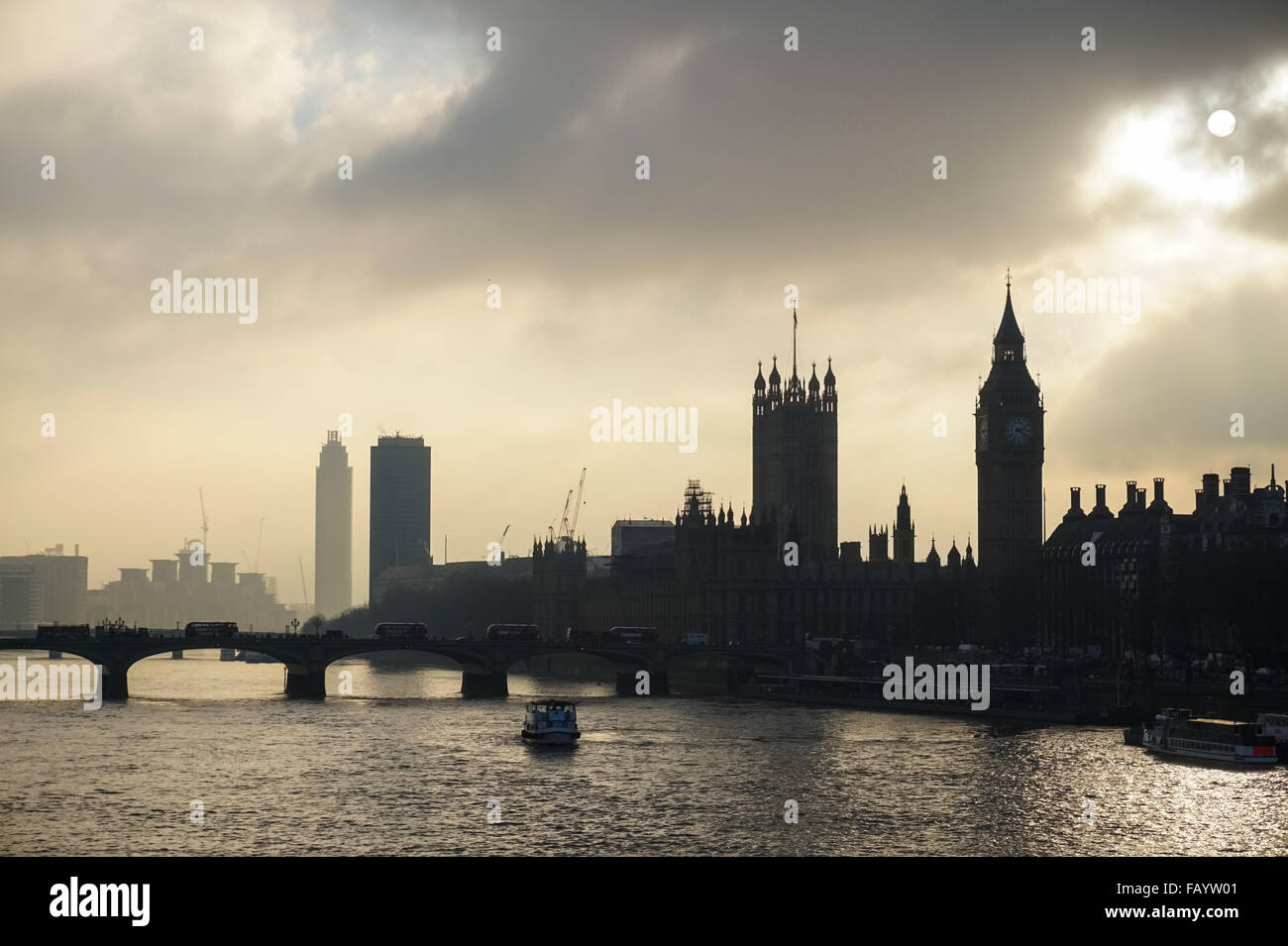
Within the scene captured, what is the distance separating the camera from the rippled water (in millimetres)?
58281

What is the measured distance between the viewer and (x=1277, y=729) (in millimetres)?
84062

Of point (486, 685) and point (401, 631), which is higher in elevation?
point (401, 631)

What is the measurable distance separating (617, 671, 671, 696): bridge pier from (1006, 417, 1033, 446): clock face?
Result: 56.5 m

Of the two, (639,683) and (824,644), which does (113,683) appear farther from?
(824,644)

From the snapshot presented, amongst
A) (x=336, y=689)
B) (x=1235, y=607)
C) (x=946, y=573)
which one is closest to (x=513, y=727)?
(x=1235, y=607)

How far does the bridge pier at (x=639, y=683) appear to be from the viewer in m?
148

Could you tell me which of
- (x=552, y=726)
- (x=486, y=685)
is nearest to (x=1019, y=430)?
(x=486, y=685)

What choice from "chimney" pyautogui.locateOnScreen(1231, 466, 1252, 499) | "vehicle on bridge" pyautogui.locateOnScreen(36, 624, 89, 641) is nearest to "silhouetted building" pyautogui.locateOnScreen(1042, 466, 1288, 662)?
"chimney" pyautogui.locateOnScreen(1231, 466, 1252, 499)

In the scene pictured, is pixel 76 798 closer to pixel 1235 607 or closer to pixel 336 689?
pixel 1235 607

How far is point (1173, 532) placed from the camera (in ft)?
486

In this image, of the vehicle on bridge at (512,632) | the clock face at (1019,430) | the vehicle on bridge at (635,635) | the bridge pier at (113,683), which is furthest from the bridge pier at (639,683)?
the clock face at (1019,430)

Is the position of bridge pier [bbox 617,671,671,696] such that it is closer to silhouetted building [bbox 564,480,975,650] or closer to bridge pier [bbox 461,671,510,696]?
bridge pier [bbox 461,671,510,696]

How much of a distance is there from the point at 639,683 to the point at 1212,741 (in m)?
74.2
